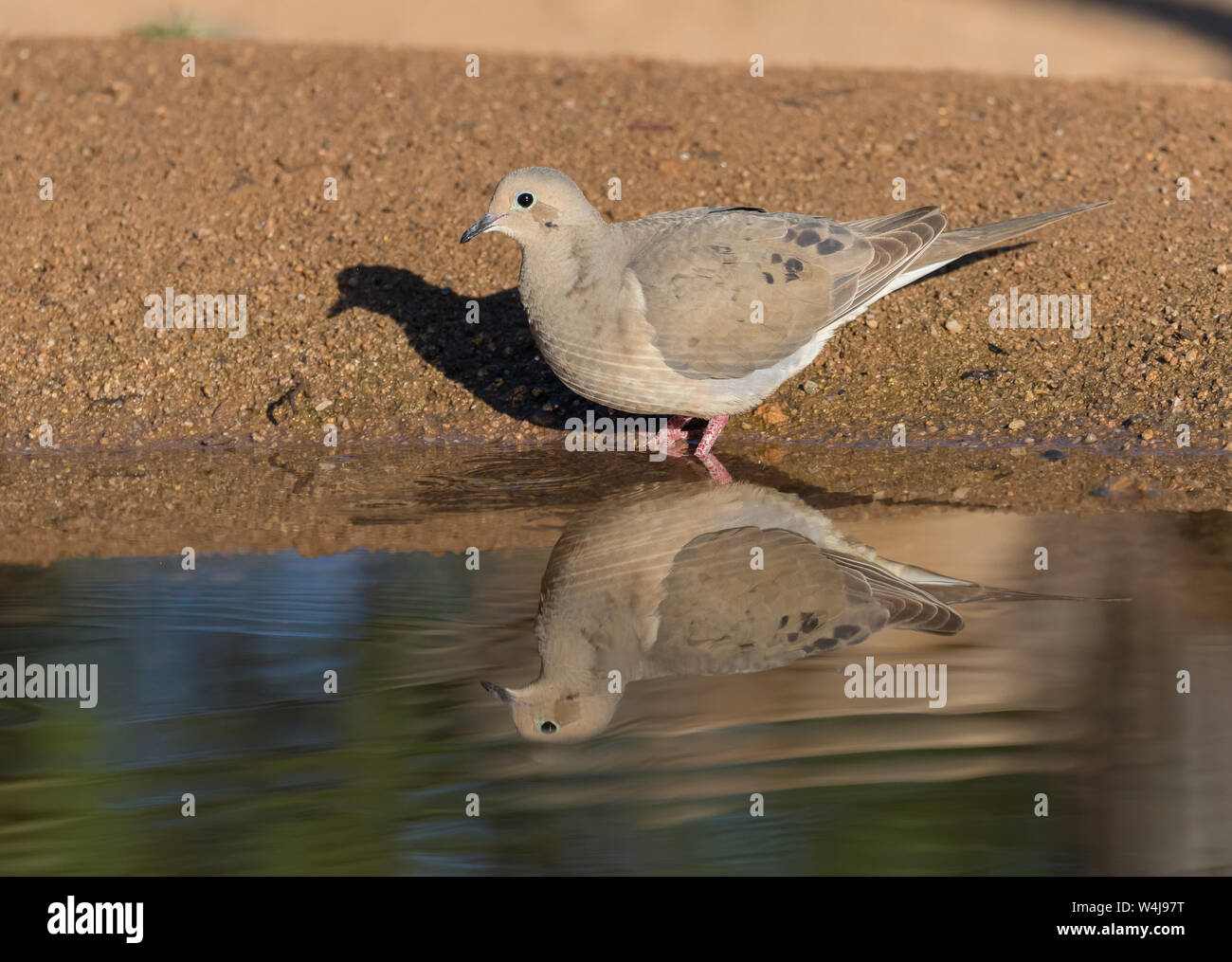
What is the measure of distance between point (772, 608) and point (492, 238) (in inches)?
145

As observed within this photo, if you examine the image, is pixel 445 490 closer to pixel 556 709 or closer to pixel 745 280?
pixel 745 280

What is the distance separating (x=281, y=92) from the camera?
9.09 metres

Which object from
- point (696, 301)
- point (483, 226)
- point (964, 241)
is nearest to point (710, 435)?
point (696, 301)

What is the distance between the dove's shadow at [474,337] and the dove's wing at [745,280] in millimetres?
1001

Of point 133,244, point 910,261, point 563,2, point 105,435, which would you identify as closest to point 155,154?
point 133,244

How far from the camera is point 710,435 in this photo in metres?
6.25

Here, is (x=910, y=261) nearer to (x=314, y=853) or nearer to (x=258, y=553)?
(x=258, y=553)

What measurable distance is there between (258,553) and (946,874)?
293 cm

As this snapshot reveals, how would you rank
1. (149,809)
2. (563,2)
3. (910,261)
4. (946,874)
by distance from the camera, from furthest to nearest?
(563,2) < (910,261) < (149,809) < (946,874)

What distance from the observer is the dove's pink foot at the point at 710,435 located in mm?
6219

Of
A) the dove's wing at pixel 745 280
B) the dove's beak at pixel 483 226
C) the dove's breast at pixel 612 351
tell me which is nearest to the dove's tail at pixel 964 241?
the dove's wing at pixel 745 280

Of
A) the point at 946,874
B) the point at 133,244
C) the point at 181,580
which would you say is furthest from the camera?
the point at 133,244

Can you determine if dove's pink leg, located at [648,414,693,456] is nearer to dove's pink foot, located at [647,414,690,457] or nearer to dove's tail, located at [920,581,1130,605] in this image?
dove's pink foot, located at [647,414,690,457]

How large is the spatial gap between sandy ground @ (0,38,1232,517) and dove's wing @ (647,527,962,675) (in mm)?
1618
